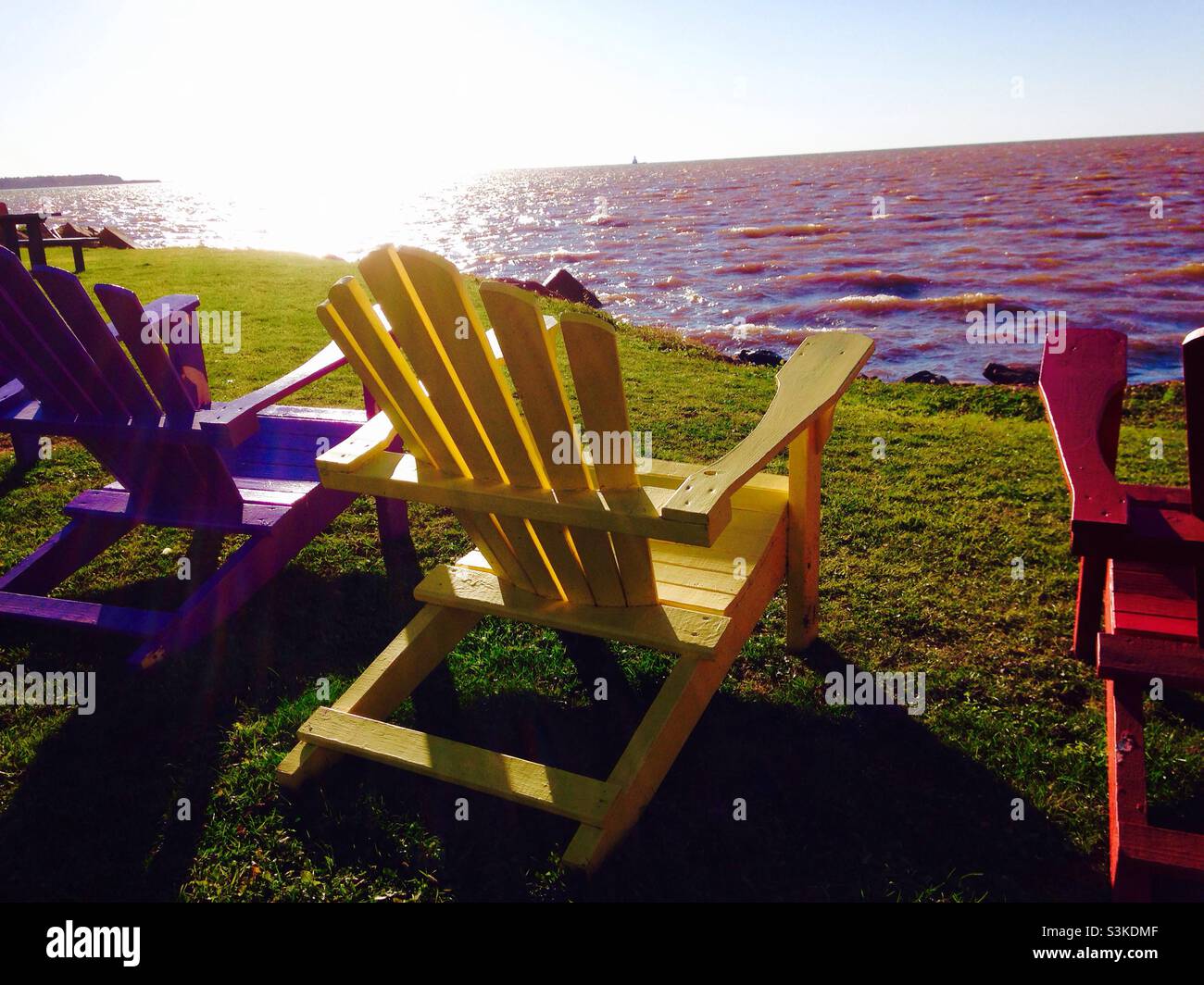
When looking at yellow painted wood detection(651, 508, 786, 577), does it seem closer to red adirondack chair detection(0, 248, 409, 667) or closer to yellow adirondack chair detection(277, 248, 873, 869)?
yellow adirondack chair detection(277, 248, 873, 869)

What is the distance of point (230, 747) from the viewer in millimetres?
2488

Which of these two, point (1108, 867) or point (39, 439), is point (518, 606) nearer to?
point (1108, 867)

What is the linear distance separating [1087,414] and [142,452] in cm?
306

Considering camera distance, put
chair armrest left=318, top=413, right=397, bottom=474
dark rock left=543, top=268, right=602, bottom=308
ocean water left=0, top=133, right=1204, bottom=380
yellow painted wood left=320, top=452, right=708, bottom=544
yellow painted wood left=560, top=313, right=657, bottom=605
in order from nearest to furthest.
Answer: yellow painted wood left=560, top=313, right=657, bottom=605, yellow painted wood left=320, top=452, right=708, bottom=544, chair armrest left=318, top=413, right=397, bottom=474, dark rock left=543, top=268, right=602, bottom=308, ocean water left=0, top=133, right=1204, bottom=380

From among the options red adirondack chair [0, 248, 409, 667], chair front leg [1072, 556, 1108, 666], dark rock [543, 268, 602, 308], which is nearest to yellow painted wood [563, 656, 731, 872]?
chair front leg [1072, 556, 1108, 666]

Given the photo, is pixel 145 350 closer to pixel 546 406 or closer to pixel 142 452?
pixel 142 452

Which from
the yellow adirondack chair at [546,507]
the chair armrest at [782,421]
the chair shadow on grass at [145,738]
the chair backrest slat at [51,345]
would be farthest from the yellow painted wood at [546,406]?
the chair backrest slat at [51,345]

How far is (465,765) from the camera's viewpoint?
2105 mm

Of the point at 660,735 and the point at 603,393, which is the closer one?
the point at 603,393

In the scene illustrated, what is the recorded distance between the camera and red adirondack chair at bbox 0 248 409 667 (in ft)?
8.43

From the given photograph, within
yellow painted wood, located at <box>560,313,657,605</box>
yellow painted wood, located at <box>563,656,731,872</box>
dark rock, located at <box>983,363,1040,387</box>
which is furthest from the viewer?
dark rock, located at <box>983,363,1040,387</box>

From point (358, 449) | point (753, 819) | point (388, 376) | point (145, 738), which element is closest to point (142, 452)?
point (145, 738)

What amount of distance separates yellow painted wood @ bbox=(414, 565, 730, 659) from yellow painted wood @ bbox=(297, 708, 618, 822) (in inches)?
15.1
